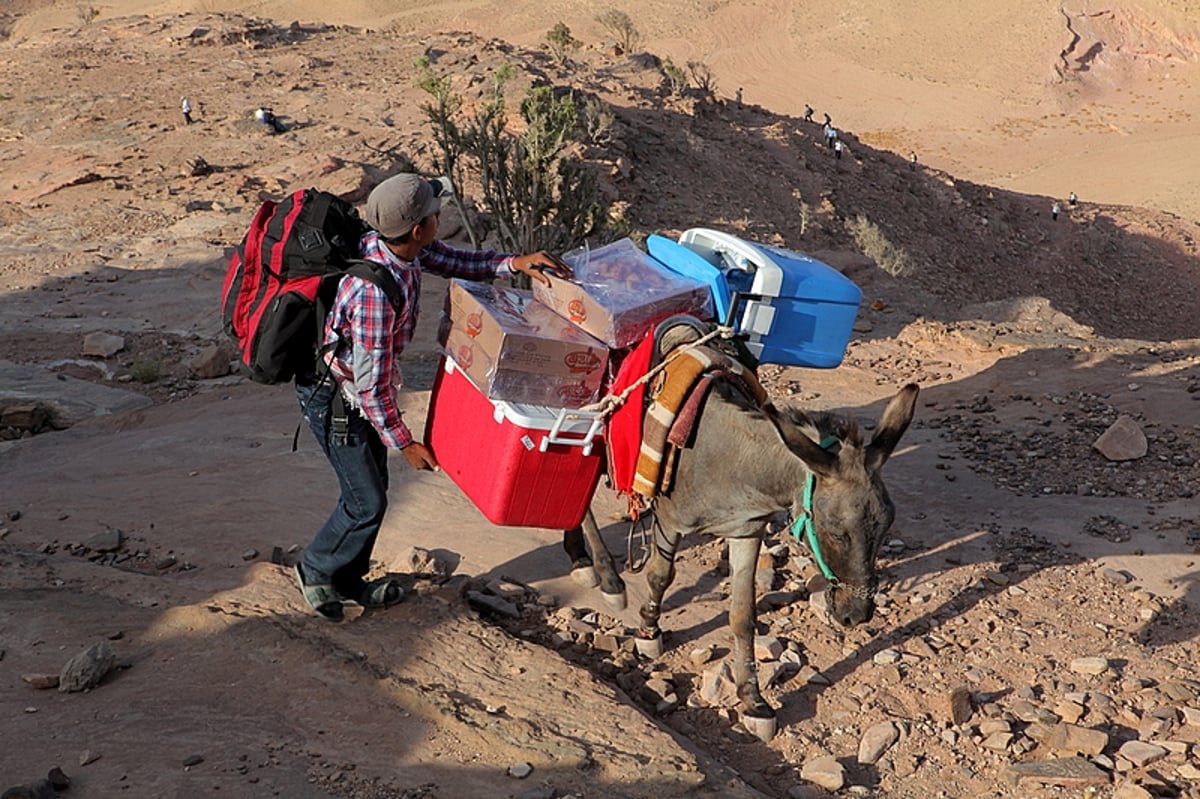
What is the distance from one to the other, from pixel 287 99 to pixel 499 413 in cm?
1685

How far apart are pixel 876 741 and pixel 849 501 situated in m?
1.15

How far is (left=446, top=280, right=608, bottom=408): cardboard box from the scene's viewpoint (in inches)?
180

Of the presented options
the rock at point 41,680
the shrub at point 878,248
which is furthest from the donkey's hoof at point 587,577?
the shrub at point 878,248

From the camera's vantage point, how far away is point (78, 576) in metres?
5.59

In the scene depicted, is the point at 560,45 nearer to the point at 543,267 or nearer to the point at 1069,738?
the point at 543,267

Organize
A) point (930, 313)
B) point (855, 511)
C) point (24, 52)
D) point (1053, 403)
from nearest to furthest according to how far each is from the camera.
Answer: point (855, 511)
point (1053, 403)
point (930, 313)
point (24, 52)

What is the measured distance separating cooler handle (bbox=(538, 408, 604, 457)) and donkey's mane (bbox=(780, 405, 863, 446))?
31.7 inches

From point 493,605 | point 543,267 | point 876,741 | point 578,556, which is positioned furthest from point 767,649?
point 543,267

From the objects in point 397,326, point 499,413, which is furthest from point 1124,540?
point 397,326

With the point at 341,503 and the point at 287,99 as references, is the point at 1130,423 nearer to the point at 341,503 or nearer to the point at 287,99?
the point at 341,503

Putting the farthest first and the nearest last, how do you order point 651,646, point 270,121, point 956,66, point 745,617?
point 956,66, point 270,121, point 651,646, point 745,617

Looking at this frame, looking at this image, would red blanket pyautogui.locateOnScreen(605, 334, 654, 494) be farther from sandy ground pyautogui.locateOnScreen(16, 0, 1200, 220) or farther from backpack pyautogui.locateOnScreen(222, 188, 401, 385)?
sandy ground pyautogui.locateOnScreen(16, 0, 1200, 220)

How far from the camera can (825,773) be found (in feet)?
14.5

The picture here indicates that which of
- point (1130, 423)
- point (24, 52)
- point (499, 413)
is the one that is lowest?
point (24, 52)
